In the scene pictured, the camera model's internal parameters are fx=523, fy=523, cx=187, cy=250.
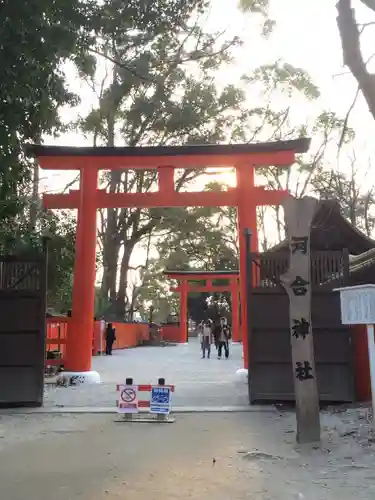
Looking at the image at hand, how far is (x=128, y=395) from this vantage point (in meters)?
7.71

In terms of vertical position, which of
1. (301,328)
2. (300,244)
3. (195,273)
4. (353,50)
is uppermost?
(195,273)

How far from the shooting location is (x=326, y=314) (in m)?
8.62

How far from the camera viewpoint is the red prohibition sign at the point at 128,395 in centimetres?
766

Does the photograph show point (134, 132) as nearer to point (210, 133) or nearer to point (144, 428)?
point (210, 133)

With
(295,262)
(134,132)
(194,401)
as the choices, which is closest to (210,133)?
(134,132)

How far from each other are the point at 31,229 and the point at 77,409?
210 inches

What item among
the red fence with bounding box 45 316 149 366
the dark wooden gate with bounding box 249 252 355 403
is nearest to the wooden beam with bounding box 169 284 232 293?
the red fence with bounding box 45 316 149 366

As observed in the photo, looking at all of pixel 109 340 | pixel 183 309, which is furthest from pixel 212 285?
pixel 109 340

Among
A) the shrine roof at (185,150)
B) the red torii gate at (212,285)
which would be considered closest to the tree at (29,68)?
the shrine roof at (185,150)

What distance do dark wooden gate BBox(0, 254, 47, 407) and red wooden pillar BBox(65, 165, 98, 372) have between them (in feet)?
9.99

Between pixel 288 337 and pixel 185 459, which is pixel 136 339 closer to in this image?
pixel 288 337

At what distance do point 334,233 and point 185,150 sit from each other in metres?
5.34

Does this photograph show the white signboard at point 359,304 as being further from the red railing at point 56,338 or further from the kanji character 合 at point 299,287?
the red railing at point 56,338

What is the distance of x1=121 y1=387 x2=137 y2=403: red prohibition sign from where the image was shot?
7.66m
